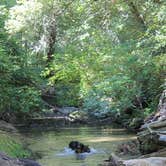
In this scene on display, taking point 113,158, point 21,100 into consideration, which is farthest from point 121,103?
point 113,158

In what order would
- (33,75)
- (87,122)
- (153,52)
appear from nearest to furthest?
(153,52) < (33,75) < (87,122)

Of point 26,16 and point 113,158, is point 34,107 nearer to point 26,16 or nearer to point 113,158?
point 26,16

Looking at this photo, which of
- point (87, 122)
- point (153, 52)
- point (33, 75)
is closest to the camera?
point (153, 52)

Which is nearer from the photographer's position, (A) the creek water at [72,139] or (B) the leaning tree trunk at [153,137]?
(B) the leaning tree trunk at [153,137]

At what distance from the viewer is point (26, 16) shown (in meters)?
27.1

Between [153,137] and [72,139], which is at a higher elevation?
[153,137]

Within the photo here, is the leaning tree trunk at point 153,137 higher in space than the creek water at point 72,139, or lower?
higher

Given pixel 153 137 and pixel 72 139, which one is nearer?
pixel 153 137

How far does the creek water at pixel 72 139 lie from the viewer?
1555 cm

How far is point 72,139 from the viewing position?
70.7ft

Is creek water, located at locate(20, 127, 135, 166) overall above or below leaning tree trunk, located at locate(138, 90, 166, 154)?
below

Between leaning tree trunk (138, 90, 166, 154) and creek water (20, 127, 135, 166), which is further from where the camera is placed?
creek water (20, 127, 135, 166)

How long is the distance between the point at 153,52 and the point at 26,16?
8417 mm

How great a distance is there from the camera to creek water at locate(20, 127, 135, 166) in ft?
51.0
